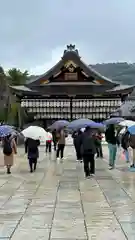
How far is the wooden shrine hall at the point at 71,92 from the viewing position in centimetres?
4256

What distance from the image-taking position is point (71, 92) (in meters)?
42.6

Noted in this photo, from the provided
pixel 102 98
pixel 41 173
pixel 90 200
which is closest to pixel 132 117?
pixel 102 98

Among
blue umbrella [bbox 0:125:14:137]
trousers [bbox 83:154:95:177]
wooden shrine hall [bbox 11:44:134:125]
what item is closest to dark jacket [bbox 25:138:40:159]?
blue umbrella [bbox 0:125:14:137]

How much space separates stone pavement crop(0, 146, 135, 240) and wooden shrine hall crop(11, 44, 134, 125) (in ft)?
88.6

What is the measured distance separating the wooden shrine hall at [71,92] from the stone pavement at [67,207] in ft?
88.6

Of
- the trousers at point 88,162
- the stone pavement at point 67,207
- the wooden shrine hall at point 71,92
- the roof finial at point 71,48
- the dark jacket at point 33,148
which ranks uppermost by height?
the roof finial at point 71,48

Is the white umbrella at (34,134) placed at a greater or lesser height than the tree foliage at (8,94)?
lesser

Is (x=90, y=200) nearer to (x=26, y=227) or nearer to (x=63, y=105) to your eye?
(x=26, y=227)

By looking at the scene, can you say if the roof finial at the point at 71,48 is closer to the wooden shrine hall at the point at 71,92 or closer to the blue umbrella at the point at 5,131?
the wooden shrine hall at the point at 71,92

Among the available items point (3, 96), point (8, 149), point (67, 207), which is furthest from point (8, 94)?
point (67, 207)

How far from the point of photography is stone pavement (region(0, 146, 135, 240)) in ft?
23.9

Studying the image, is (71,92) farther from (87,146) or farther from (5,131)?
(87,146)

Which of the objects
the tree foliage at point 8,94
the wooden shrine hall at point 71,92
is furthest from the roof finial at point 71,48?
the tree foliage at point 8,94

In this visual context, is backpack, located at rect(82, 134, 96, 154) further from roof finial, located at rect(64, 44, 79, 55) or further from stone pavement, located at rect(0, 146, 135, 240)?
roof finial, located at rect(64, 44, 79, 55)
